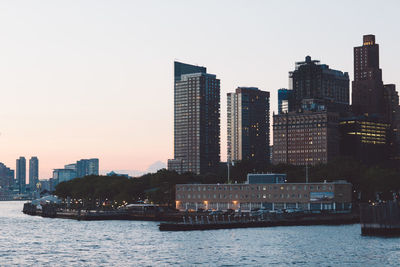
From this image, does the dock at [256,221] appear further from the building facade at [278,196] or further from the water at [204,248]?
the building facade at [278,196]

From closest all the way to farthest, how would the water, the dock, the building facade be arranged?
the water
the dock
the building facade

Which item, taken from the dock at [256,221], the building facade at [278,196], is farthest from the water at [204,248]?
the building facade at [278,196]

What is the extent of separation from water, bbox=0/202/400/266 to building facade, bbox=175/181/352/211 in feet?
96.4

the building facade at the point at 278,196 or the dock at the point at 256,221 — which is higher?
the building facade at the point at 278,196

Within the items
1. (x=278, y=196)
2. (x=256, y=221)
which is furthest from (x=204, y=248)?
(x=278, y=196)

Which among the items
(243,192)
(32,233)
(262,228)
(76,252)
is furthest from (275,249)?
(243,192)

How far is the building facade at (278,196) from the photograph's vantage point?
174 metres

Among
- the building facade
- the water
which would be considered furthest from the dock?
the building facade

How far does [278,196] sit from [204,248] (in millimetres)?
79626

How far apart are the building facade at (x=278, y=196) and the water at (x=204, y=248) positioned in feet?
96.4

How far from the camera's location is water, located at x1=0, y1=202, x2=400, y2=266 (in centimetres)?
9156

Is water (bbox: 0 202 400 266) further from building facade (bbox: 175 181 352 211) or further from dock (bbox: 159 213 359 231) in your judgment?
building facade (bbox: 175 181 352 211)

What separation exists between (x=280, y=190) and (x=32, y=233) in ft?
230

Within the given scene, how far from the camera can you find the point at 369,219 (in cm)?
12112
